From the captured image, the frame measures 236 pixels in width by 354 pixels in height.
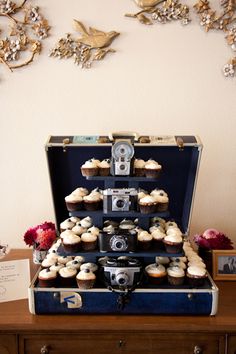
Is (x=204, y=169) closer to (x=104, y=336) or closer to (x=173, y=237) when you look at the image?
(x=173, y=237)

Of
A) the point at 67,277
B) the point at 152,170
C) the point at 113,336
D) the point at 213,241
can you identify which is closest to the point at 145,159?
the point at 152,170

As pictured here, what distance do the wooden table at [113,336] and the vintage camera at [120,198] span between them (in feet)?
1.23

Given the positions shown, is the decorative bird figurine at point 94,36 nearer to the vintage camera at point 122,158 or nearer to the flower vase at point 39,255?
the vintage camera at point 122,158

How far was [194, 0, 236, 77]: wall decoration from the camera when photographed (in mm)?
1732

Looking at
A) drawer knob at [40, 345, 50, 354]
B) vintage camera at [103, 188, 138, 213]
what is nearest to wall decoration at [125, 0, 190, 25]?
vintage camera at [103, 188, 138, 213]

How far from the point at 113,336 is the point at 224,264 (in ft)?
1.83

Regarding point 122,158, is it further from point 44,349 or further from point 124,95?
point 44,349

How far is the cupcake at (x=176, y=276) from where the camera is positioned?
1345mm

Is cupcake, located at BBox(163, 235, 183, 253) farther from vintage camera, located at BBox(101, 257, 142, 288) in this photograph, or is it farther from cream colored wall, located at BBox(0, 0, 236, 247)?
cream colored wall, located at BBox(0, 0, 236, 247)

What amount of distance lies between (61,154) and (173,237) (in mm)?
574

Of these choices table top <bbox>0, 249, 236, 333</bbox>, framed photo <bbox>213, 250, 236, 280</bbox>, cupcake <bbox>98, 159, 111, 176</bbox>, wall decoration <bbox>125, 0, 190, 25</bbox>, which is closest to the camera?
table top <bbox>0, 249, 236, 333</bbox>

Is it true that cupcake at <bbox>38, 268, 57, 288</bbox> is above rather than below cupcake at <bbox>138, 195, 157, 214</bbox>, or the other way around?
below

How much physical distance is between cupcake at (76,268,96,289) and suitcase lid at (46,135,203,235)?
19 centimetres

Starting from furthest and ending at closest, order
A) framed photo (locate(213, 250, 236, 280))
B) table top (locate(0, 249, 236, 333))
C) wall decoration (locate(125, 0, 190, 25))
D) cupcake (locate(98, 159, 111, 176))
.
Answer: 1. wall decoration (locate(125, 0, 190, 25))
2. framed photo (locate(213, 250, 236, 280))
3. cupcake (locate(98, 159, 111, 176))
4. table top (locate(0, 249, 236, 333))
